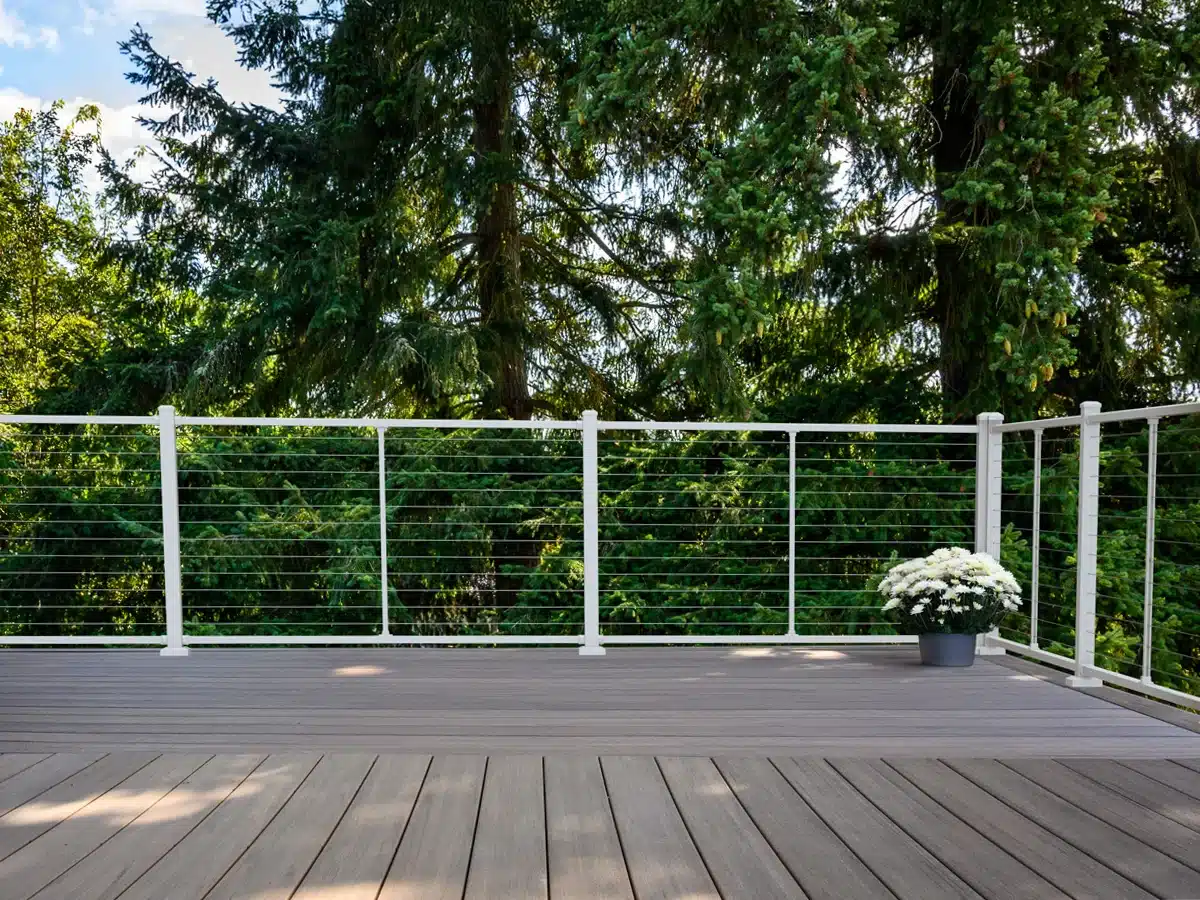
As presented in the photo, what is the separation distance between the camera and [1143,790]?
84.1 inches

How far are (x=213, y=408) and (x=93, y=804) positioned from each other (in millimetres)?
5290

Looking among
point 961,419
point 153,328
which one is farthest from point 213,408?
point 961,419

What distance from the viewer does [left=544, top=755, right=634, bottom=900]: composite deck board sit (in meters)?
1.63

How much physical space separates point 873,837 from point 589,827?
56 cm

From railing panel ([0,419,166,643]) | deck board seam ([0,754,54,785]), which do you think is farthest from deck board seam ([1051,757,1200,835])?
railing panel ([0,419,166,643])

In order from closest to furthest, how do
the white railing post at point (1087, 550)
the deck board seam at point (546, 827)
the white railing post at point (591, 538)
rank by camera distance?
the deck board seam at point (546, 827), the white railing post at point (1087, 550), the white railing post at point (591, 538)

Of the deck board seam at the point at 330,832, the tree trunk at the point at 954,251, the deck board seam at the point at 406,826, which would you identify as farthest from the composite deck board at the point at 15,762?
the tree trunk at the point at 954,251

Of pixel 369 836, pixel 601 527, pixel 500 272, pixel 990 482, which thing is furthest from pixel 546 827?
pixel 500 272

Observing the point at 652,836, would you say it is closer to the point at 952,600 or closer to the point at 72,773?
the point at 72,773

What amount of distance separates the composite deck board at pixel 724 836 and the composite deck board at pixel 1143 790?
89 cm

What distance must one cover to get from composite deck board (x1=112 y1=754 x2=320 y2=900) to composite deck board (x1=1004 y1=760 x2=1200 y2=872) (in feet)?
5.71

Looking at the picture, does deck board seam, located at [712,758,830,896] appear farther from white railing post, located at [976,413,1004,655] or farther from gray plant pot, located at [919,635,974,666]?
white railing post, located at [976,413,1004,655]

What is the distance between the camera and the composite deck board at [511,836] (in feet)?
5.34

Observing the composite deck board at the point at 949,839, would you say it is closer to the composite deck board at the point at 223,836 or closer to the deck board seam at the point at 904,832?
the deck board seam at the point at 904,832
